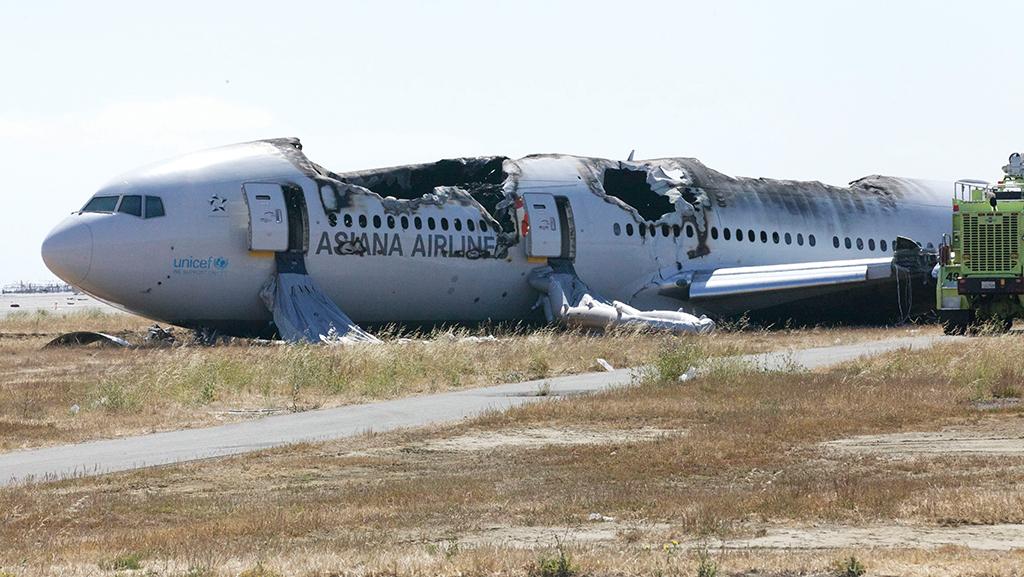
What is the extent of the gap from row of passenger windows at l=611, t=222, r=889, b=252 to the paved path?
13.8 m

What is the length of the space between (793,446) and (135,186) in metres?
21.2

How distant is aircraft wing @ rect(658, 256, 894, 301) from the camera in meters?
37.6

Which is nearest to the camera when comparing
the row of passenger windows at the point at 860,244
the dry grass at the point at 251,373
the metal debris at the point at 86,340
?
the dry grass at the point at 251,373

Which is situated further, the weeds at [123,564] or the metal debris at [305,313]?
the metal debris at [305,313]

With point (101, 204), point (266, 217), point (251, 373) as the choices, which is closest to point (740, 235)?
point (266, 217)

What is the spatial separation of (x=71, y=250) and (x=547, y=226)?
11.4m

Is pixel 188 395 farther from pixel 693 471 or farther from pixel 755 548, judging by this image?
pixel 755 548

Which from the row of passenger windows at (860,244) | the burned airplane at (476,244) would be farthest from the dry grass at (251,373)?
the row of passenger windows at (860,244)

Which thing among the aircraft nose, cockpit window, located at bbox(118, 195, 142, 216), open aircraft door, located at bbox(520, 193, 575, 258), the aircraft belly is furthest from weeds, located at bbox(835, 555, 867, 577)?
open aircraft door, located at bbox(520, 193, 575, 258)

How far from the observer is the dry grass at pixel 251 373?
65.4ft

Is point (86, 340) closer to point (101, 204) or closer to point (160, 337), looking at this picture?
point (160, 337)

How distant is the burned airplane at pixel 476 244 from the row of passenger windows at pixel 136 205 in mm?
39

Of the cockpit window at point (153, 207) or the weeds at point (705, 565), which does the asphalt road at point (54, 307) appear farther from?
the weeds at point (705, 565)

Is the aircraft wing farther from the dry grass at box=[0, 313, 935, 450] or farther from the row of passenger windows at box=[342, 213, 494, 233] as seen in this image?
the row of passenger windows at box=[342, 213, 494, 233]
